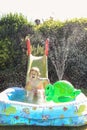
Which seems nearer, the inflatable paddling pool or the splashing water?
the inflatable paddling pool

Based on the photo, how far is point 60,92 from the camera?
820cm

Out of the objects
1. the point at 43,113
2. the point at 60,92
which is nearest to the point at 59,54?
the point at 60,92

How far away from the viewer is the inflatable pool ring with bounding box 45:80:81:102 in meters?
7.95

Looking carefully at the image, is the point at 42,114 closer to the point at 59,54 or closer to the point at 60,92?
the point at 60,92

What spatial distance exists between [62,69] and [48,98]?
12.4 feet

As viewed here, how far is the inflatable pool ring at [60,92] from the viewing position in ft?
26.1

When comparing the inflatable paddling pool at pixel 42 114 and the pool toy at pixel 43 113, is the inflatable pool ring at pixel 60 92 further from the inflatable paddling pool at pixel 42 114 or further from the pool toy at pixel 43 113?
the inflatable paddling pool at pixel 42 114

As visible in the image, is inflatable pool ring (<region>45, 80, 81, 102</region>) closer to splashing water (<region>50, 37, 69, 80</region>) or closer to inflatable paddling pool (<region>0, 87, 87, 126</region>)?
inflatable paddling pool (<region>0, 87, 87, 126</region>)

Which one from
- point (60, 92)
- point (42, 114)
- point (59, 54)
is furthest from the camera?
point (59, 54)

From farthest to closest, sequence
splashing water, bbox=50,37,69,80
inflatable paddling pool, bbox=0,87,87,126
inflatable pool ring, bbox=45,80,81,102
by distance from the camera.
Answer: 1. splashing water, bbox=50,37,69,80
2. inflatable pool ring, bbox=45,80,81,102
3. inflatable paddling pool, bbox=0,87,87,126

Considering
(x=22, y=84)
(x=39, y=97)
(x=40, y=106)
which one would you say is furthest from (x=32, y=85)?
(x=22, y=84)

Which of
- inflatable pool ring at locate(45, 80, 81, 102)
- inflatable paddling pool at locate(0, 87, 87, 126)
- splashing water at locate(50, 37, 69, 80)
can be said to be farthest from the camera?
splashing water at locate(50, 37, 69, 80)

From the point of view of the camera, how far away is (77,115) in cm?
708

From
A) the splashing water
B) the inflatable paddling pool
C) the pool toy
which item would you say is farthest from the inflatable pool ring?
the splashing water
